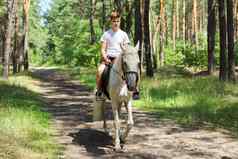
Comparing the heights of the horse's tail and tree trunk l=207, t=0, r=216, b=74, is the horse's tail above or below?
below

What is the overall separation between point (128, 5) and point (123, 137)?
21.7 meters

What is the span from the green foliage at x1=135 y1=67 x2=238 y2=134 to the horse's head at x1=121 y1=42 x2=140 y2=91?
471cm

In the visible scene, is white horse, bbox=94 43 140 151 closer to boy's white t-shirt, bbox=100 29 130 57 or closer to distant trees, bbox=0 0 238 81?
boy's white t-shirt, bbox=100 29 130 57

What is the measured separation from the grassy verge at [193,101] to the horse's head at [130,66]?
4.59 m

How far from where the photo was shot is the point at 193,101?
Result: 17.2 metres

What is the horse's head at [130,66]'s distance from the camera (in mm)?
9039

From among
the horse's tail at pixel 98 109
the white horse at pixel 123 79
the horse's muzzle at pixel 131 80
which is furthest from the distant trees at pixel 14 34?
the horse's muzzle at pixel 131 80

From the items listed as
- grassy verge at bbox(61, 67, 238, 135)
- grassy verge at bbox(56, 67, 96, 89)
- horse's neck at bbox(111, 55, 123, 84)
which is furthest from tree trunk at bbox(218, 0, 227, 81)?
horse's neck at bbox(111, 55, 123, 84)

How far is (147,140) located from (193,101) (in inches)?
255

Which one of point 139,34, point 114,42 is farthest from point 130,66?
point 139,34

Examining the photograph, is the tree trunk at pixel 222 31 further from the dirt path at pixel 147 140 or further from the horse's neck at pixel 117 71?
the horse's neck at pixel 117 71

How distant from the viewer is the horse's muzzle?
9018 millimetres

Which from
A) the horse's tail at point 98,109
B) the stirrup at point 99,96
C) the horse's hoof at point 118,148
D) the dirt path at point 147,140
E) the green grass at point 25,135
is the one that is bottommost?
the dirt path at point 147,140

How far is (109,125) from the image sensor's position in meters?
12.8
